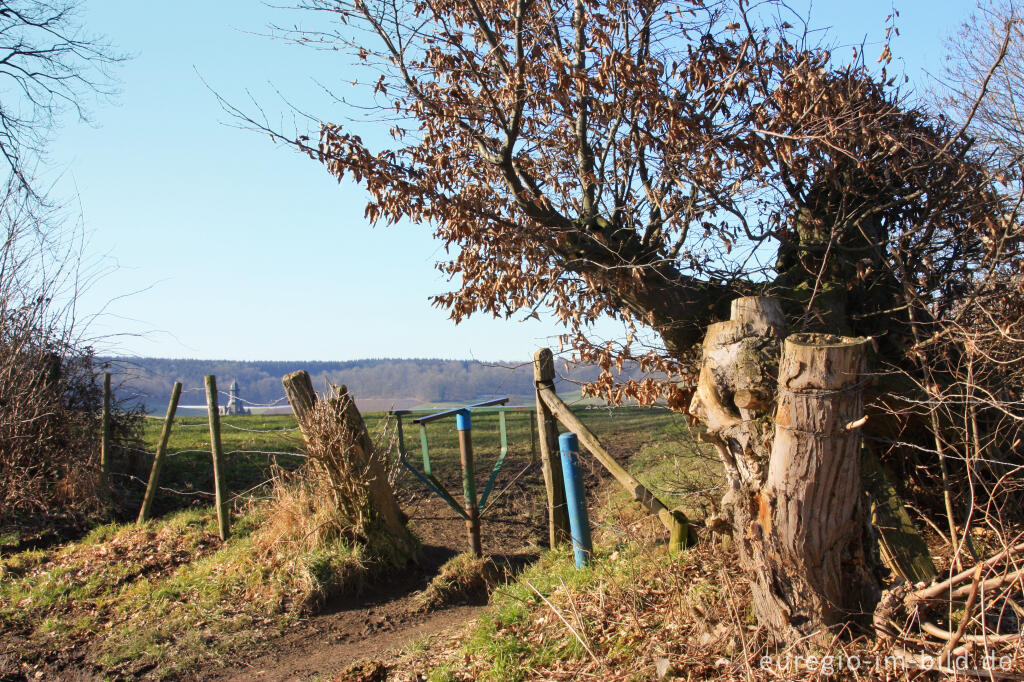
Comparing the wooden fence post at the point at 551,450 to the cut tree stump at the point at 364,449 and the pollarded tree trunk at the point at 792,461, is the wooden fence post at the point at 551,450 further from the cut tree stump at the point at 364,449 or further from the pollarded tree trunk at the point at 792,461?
the pollarded tree trunk at the point at 792,461

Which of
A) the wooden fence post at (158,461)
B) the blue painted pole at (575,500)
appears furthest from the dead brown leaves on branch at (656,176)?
the wooden fence post at (158,461)

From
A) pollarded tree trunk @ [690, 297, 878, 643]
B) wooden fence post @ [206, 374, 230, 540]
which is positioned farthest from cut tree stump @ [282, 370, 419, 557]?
pollarded tree trunk @ [690, 297, 878, 643]

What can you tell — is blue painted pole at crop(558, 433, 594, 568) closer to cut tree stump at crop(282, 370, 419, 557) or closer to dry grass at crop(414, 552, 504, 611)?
dry grass at crop(414, 552, 504, 611)

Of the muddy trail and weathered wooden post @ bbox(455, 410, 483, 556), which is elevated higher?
weathered wooden post @ bbox(455, 410, 483, 556)

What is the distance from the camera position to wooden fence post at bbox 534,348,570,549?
6.60m

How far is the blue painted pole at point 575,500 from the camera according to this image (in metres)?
5.97

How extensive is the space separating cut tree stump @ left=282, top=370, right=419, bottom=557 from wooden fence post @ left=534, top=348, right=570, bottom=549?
153 cm

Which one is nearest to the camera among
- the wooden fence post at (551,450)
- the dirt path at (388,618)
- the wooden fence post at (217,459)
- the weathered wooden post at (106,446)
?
the dirt path at (388,618)

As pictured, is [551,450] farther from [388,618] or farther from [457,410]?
[388,618]

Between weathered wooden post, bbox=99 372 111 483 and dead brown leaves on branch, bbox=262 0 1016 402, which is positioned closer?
dead brown leaves on branch, bbox=262 0 1016 402

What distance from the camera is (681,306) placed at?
5.84 metres

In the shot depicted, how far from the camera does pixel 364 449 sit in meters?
7.31

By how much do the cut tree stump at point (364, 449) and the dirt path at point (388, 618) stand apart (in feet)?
1.51

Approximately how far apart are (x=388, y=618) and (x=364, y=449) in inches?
62.1
